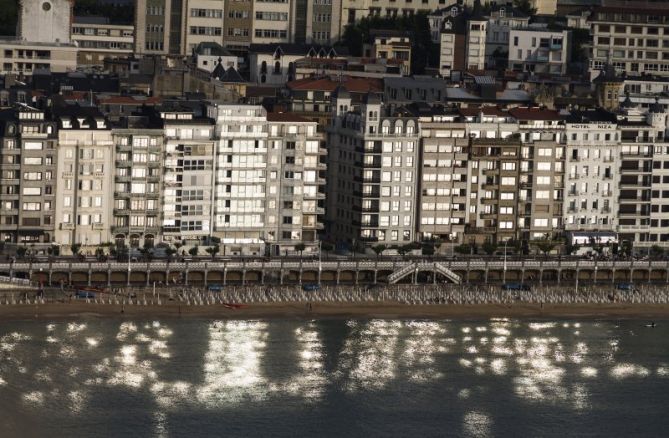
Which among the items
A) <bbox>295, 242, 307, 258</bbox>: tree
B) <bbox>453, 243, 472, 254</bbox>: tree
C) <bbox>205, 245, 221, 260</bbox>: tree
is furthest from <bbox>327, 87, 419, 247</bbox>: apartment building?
<bbox>205, 245, 221, 260</bbox>: tree

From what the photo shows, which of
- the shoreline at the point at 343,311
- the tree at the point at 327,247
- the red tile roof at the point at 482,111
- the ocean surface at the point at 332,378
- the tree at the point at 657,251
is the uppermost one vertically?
the red tile roof at the point at 482,111

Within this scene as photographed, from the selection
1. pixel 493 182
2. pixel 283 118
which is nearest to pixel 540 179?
Answer: pixel 493 182

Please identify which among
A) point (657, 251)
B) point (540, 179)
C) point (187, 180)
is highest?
point (540, 179)

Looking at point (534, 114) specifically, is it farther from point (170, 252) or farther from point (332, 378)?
point (332, 378)

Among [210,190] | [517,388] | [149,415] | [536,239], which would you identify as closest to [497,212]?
[536,239]

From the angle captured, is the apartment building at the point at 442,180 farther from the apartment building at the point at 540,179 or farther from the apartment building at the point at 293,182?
the apartment building at the point at 293,182

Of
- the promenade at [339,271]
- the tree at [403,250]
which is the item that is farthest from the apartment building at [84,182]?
the tree at [403,250]
